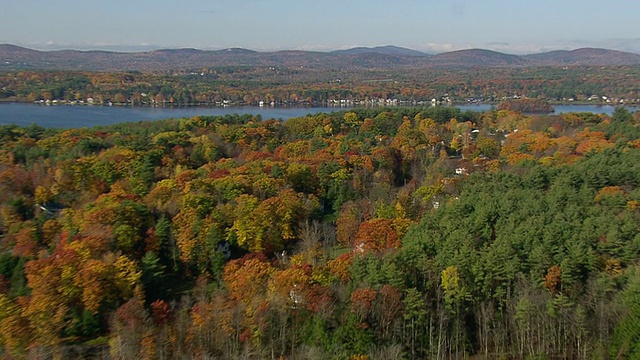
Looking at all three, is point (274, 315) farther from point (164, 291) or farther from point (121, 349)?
point (164, 291)

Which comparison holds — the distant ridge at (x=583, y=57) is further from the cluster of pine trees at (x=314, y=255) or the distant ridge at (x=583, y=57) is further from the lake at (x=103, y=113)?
the cluster of pine trees at (x=314, y=255)

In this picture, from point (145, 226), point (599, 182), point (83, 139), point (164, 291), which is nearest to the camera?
point (164, 291)

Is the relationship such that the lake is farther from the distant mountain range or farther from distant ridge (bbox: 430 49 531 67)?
distant ridge (bbox: 430 49 531 67)

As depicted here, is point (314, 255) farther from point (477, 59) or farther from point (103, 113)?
point (477, 59)

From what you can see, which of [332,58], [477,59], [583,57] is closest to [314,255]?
[332,58]

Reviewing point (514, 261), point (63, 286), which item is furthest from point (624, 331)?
point (63, 286)

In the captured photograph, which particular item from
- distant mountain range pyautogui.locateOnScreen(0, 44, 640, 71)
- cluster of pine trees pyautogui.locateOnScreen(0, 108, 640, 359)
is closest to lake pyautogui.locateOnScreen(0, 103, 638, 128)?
cluster of pine trees pyautogui.locateOnScreen(0, 108, 640, 359)
